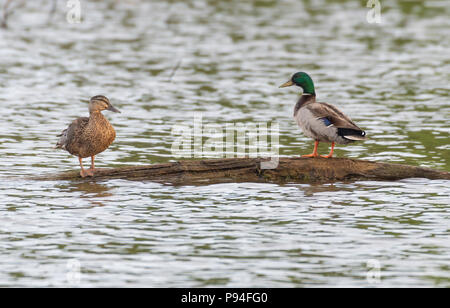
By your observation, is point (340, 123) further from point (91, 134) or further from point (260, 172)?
point (91, 134)

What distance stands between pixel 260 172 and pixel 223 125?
6.01 meters

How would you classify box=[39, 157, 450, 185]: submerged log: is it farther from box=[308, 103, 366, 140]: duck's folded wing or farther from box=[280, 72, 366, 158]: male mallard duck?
box=[308, 103, 366, 140]: duck's folded wing

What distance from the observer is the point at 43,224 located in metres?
12.3

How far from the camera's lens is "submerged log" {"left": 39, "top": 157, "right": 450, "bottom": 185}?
14250 mm

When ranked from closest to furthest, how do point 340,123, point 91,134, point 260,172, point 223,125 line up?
point 91,134, point 340,123, point 260,172, point 223,125

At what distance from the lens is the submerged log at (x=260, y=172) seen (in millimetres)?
14250

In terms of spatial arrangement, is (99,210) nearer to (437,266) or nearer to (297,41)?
(437,266)

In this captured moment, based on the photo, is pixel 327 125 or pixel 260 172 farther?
pixel 260 172

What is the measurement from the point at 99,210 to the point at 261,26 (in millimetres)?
26308

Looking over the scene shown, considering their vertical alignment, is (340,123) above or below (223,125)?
above

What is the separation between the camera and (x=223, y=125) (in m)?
20.3

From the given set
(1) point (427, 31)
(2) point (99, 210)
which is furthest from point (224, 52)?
(2) point (99, 210)

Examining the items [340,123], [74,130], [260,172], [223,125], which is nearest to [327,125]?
[340,123]

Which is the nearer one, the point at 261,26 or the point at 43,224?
the point at 43,224
